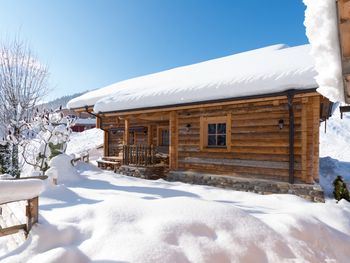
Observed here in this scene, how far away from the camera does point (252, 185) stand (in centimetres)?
740

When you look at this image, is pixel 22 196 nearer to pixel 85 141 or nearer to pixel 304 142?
pixel 304 142

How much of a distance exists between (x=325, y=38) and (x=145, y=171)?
822 cm

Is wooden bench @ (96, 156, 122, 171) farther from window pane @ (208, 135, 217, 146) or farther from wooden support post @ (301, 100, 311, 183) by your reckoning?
wooden support post @ (301, 100, 311, 183)

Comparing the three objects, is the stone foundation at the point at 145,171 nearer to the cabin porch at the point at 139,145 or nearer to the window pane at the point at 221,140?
the cabin porch at the point at 139,145

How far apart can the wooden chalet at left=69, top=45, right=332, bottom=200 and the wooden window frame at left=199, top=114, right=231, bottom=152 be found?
3cm

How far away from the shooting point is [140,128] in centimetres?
1224

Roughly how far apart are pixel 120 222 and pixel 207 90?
17.3 feet

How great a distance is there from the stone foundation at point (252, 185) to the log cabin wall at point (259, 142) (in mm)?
192

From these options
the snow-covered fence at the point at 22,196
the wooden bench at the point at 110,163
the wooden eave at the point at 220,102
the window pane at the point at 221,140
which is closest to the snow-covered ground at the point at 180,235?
the snow-covered fence at the point at 22,196

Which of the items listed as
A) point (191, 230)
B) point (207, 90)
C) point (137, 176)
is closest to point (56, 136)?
point (137, 176)

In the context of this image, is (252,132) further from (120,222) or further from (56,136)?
(56,136)

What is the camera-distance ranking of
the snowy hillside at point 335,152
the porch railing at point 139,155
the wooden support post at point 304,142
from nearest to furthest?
the wooden support post at point 304,142
the porch railing at point 139,155
the snowy hillside at point 335,152

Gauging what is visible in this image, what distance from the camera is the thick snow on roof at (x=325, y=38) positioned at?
1543 millimetres

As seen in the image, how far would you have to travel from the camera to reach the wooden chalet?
6.63 m
